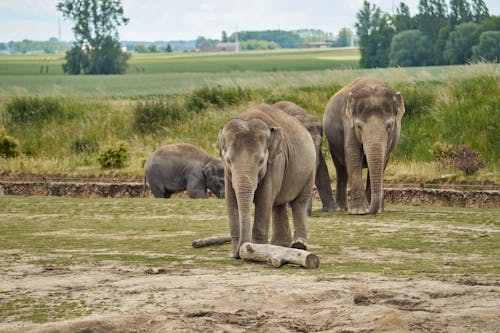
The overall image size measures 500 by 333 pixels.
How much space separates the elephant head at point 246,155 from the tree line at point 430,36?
6567 cm

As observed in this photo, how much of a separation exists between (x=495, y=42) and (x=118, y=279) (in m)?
68.8

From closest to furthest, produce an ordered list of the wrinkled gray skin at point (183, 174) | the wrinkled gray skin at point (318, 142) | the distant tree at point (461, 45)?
the wrinkled gray skin at point (318, 142)
the wrinkled gray skin at point (183, 174)
the distant tree at point (461, 45)

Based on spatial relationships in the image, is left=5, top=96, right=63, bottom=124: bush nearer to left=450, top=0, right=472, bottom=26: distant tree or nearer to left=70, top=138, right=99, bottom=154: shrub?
left=70, top=138, right=99, bottom=154: shrub

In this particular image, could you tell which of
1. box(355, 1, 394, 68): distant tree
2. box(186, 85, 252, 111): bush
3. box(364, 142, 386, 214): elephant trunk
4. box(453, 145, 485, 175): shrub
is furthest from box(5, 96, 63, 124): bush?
box(355, 1, 394, 68): distant tree

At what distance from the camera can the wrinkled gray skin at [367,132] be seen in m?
16.5

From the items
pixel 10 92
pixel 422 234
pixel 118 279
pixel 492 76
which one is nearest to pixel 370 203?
pixel 422 234

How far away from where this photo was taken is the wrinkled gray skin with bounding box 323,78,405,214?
16484mm

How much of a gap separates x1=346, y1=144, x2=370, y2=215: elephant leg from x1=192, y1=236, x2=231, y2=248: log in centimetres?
435

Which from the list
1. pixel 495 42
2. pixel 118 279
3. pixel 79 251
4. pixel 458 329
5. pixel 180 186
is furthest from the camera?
pixel 495 42

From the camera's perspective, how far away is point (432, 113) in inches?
1061

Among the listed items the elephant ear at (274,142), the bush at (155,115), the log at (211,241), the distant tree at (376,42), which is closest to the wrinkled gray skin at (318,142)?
the log at (211,241)

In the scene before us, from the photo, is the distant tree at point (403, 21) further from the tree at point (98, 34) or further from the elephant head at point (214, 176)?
the elephant head at point (214, 176)

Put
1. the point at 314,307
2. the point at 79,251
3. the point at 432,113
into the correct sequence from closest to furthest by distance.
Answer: the point at 314,307
the point at 79,251
the point at 432,113

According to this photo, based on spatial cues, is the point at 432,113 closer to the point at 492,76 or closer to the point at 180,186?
the point at 492,76
